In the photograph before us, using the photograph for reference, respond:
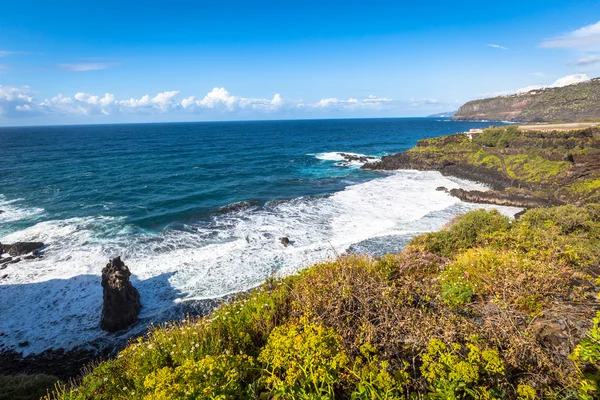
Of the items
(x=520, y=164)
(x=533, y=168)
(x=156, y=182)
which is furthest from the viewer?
(x=156, y=182)

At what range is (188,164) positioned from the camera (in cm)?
5538

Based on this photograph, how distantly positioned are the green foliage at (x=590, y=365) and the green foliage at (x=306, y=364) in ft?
9.34

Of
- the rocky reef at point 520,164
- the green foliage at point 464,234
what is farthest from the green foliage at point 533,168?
the green foliage at point 464,234

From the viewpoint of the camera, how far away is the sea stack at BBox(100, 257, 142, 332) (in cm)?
1432

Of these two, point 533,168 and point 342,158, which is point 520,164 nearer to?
point 533,168

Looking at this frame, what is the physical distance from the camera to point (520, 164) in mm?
37656

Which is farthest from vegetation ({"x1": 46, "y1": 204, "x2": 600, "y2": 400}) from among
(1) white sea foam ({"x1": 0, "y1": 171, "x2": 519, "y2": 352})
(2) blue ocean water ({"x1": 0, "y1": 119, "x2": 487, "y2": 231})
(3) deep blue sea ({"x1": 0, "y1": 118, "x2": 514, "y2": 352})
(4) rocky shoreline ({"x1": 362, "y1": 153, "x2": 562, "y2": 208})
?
(4) rocky shoreline ({"x1": 362, "y1": 153, "x2": 562, "y2": 208})

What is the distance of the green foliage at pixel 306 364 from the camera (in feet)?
11.7

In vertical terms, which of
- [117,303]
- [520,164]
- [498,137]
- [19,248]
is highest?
[498,137]

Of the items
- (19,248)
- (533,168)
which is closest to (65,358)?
(19,248)

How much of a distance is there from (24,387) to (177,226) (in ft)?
62.2

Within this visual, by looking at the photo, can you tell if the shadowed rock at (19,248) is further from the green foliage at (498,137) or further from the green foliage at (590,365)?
the green foliage at (498,137)

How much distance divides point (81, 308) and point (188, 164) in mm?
42545

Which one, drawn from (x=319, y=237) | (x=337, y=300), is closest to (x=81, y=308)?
(x=319, y=237)
